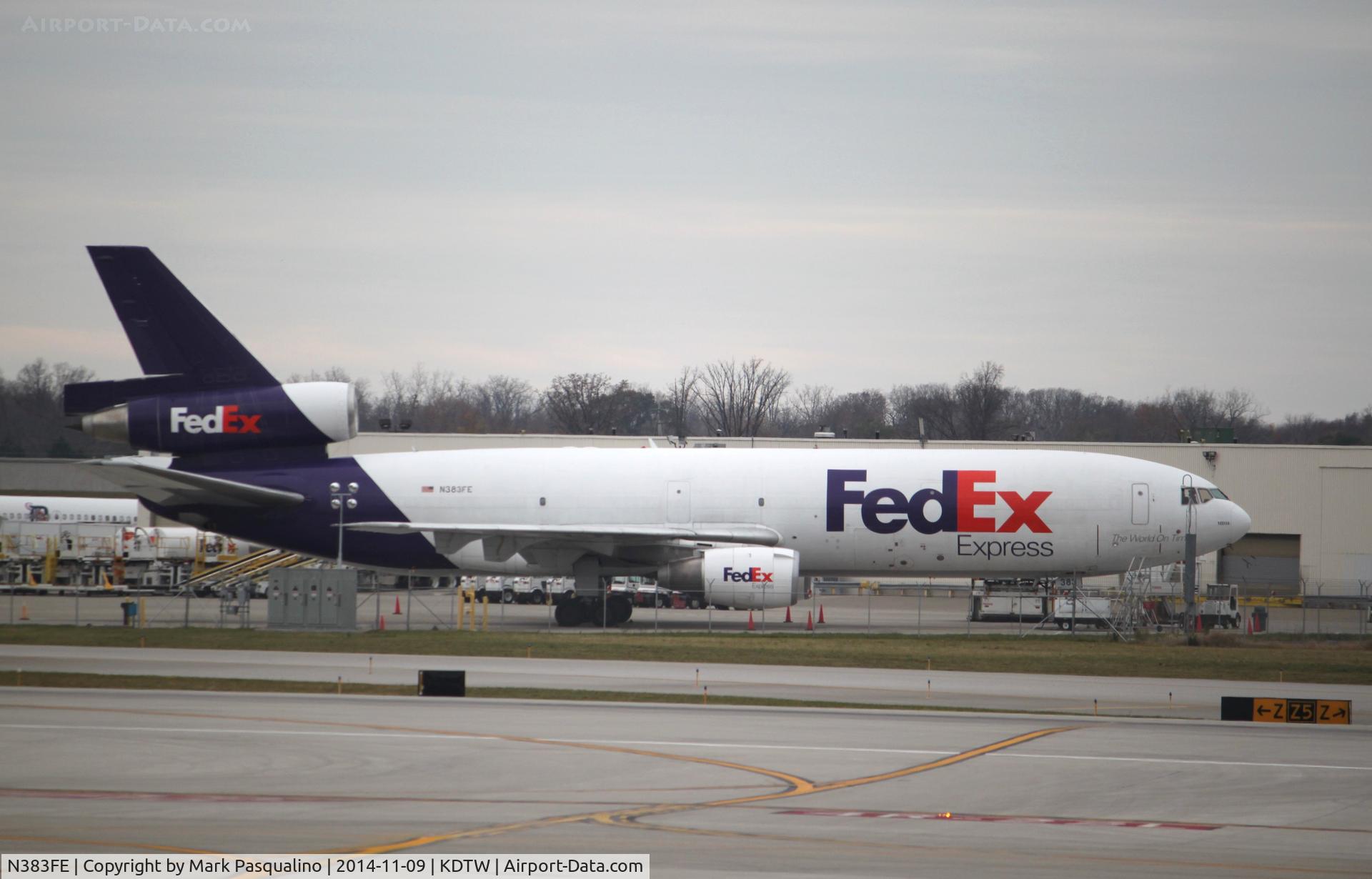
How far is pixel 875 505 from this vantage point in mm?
41250

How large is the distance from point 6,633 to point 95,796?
24.9m

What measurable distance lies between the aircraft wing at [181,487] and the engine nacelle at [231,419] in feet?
3.29

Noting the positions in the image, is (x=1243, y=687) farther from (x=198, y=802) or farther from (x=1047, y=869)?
(x=198, y=802)

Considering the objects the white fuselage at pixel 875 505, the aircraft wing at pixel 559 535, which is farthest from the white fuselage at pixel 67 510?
the aircraft wing at pixel 559 535

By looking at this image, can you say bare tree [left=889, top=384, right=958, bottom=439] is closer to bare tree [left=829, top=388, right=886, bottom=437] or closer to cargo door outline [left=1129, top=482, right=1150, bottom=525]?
bare tree [left=829, top=388, right=886, bottom=437]

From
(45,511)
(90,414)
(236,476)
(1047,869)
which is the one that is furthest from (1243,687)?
(45,511)

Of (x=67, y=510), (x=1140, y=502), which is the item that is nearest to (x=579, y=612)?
(x=1140, y=502)

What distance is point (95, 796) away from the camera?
13445mm

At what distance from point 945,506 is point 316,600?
19.6 metres

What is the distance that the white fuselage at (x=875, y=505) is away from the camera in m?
41.2

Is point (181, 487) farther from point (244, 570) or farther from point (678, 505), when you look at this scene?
point (244, 570)

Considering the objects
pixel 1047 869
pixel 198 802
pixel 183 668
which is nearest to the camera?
pixel 1047 869

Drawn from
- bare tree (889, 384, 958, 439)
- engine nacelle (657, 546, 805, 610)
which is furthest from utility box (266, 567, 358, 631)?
bare tree (889, 384, 958, 439)

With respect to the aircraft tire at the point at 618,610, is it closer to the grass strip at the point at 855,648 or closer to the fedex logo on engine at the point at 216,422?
the grass strip at the point at 855,648
